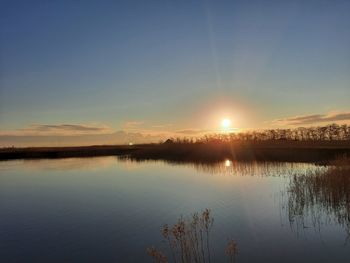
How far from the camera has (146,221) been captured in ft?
42.2

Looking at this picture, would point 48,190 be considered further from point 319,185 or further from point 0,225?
point 319,185

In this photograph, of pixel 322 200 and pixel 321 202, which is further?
pixel 322 200

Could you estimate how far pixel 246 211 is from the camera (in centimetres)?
1380

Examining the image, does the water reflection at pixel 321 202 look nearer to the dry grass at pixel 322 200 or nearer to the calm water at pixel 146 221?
the dry grass at pixel 322 200

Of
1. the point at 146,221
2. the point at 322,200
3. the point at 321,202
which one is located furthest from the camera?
the point at 322,200

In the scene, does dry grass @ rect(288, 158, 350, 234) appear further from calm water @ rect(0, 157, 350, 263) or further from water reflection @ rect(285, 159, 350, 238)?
calm water @ rect(0, 157, 350, 263)

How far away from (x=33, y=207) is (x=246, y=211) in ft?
30.2

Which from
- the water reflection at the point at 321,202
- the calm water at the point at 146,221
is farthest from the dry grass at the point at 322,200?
the calm water at the point at 146,221

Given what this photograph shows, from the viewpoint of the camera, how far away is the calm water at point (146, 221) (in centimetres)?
941

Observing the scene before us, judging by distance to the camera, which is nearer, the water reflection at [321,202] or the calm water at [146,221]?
the calm water at [146,221]

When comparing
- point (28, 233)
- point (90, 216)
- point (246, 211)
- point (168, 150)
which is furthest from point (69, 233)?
point (168, 150)

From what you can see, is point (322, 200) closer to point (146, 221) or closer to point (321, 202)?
point (321, 202)

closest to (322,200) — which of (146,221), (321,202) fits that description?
(321,202)

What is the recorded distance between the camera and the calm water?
9414mm
